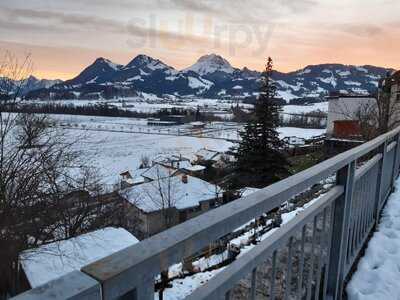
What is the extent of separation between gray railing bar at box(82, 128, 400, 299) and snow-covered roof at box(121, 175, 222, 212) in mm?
20127

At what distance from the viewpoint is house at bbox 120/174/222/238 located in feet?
69.1

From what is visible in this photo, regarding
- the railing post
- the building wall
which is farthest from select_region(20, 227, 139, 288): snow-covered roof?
the building wall

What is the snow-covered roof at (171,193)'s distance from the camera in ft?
71.2

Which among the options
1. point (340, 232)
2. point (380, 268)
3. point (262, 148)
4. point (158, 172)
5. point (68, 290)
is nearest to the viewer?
point (68, 290)

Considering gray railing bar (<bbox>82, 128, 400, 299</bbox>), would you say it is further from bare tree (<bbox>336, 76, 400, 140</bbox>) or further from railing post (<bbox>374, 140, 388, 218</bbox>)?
bare tree (<bbox>336, 76, 400, 140</bbox>)

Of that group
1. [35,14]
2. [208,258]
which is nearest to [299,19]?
[208,258]

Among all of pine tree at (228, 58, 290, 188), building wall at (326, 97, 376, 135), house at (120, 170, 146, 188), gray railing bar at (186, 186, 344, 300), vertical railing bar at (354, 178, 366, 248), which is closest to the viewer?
gray railing bar at (186, 186, 344, 300)

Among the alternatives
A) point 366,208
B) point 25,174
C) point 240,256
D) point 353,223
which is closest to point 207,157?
point 25,174

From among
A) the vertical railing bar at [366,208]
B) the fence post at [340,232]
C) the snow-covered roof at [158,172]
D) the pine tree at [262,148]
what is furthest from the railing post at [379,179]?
the snow-covered roof at [158,172]

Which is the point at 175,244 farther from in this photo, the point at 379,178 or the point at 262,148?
the point at 262,148

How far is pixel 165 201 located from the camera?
22.2 metres

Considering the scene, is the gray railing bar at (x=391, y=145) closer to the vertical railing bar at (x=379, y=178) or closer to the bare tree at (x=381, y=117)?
the vertical railing bar at (x=379, y=178)

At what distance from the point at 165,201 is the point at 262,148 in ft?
24.8

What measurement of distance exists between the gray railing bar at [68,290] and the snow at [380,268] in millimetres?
2154
